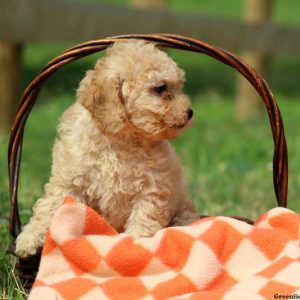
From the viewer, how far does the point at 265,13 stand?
29.6 feet

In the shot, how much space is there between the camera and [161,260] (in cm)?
311

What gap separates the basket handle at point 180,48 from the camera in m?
3.33

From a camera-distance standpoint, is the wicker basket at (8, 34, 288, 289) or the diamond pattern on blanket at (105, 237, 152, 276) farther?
the wicker basket at (8, 34, 288, 289)

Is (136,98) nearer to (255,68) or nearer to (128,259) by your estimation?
(128,259)

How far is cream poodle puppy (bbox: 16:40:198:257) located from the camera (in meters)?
3.25

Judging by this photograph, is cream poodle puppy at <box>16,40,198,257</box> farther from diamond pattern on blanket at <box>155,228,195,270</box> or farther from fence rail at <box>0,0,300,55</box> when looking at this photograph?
fence rail at <box>0,0,300,55</box>

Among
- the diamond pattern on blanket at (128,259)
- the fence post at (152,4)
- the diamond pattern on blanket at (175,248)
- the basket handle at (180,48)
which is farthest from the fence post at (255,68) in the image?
the diamond pattern on blanket at (128,259)

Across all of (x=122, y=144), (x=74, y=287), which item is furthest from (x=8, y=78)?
(x=74, y=287)

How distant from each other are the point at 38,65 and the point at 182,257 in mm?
9949

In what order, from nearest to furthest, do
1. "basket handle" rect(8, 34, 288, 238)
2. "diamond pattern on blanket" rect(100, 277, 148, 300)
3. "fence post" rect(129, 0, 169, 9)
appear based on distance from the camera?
1. "diamond pattern on blanket" rect(100, 277, 148, 300)
2. "basket handle" rect(8, 34, 288, 238)
3. "fence post" rect(129, 0, 169, 9)

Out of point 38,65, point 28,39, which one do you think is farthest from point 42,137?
point 38,65

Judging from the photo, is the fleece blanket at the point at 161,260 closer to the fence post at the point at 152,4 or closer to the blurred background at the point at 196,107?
the blurred background at the point at 196,107

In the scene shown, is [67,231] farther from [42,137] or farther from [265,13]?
[265,13]

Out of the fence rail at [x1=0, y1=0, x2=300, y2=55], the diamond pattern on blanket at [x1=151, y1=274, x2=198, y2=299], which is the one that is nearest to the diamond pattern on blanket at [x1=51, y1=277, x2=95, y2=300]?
the diamond pattern on blanket at [x1=151, y1=274, x2=198, y2=299]
